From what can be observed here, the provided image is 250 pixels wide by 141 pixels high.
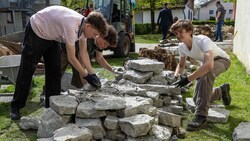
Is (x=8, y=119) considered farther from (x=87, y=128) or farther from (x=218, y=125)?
(x=218, y=125)

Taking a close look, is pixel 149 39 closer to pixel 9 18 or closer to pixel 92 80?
pixel 9 18

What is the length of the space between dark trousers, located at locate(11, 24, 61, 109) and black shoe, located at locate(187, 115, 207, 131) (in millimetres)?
1787

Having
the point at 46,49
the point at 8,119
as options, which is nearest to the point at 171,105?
the point at 46,49

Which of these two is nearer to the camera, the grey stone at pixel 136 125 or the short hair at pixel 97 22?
the grey stone at pixel 136 125

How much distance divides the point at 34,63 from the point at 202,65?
6.76 ft

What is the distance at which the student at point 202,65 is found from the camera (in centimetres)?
352

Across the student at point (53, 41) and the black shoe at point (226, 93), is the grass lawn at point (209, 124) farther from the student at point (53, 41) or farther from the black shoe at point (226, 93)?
the student at point (53, 41)

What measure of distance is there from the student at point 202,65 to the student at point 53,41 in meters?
1.02

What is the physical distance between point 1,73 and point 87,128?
2.15 metres

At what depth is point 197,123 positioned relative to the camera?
12.2 feet

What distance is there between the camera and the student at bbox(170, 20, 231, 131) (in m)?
3.52

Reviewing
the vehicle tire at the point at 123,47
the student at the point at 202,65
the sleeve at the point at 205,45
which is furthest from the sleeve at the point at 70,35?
the vehicle tire at the point at 123,47

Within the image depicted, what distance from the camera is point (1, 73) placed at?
4.45 metres

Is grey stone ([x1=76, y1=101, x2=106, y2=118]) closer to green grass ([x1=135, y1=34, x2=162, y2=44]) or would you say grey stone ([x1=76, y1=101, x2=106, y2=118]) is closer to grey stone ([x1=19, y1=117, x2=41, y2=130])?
grey stone ([x1=19, y1=117, x2=41, y2=130])
